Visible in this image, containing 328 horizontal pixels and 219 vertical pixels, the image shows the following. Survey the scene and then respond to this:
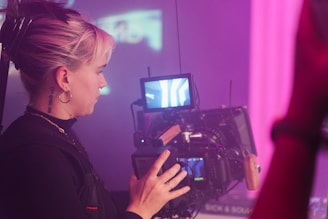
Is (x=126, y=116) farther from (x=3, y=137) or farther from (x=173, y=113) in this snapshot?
(x=3, y=137)

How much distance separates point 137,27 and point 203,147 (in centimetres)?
105

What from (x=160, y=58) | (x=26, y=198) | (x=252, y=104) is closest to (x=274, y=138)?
(x=26, y=198)

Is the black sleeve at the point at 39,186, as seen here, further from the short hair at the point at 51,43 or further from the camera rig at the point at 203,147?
the camera rig at the point at 203,147

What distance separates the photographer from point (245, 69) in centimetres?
219

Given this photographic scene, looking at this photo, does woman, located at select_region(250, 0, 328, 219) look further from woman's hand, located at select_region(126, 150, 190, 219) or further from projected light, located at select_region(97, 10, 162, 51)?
projected light, located at select_region(97, 10, 162, 51)

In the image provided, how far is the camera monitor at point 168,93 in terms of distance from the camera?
1.59m

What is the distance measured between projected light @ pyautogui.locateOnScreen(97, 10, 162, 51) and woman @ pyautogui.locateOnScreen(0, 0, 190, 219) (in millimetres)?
1286

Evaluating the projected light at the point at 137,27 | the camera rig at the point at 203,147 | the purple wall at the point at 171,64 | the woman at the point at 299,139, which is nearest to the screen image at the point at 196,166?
the camera rig at the point at 203,147

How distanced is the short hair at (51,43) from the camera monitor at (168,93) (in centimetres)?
56

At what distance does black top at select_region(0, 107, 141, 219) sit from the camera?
0.87m

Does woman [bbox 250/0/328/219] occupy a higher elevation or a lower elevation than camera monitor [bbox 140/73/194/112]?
higher

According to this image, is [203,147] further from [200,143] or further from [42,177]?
[42,177]

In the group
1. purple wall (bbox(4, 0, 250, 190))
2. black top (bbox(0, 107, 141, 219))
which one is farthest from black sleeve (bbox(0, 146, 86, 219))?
purple wall (bbox(4, 0, 250, 190))

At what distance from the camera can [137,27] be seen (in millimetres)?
2363
